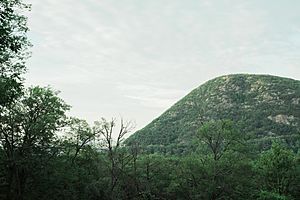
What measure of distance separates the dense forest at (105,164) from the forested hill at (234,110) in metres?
45.3

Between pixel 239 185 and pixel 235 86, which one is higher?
pixel 235 86

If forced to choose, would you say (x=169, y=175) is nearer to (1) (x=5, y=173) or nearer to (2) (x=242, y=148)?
(2) (x=242, y=148)

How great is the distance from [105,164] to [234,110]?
310 feet

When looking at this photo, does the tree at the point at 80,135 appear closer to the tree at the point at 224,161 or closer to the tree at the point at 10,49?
the tree at the point at 224,161

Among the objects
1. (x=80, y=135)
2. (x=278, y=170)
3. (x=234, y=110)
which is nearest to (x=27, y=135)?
(x=80, y=135)

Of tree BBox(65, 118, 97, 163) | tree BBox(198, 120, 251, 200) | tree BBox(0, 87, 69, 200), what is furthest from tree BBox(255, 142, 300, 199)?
tree BBox(0, 87, 69, 200)

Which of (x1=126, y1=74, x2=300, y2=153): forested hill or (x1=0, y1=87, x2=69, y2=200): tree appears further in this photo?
(x1=126, y1=74, x2=300, y2=153): forested hill

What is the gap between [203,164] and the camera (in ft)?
130

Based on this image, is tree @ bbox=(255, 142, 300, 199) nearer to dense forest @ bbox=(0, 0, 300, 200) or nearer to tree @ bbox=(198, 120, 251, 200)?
dense forest @ bbox=(0, 0, 300, 200)

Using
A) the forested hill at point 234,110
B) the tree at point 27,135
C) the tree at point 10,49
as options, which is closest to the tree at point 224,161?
the tree at point 27,135

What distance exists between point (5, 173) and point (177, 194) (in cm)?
2161

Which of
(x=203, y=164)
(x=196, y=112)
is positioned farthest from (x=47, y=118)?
(x=196, y=112)

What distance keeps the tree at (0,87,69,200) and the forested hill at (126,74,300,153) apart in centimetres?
6225

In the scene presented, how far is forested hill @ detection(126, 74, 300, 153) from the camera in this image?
358 feet
